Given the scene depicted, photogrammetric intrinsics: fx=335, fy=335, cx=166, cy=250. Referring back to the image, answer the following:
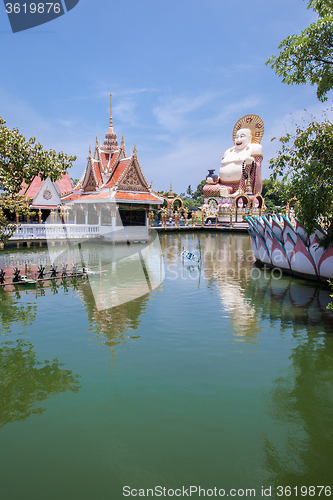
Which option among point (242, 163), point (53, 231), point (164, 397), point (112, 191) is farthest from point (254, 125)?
point (164, 397)

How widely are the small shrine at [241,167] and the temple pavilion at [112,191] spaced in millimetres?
23031

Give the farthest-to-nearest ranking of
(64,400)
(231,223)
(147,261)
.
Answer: (231,223), (147,261), (64,400)

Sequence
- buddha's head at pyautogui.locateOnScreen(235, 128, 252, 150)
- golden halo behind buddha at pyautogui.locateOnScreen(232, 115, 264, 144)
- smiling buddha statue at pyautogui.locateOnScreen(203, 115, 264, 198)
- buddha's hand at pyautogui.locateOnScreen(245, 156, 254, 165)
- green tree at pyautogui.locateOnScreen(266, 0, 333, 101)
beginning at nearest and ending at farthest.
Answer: green tree at pyautogui.locateOnScreen(266, 0, 333, 101) < buddha's hand at pyautogui.locateOnScreen(245, 156, 254, 165) < smiling buddha statue at pyautogui.locateOnScreen(203, 115, 264, 198) < golden halo behind buddha at pyautogui.locateOnScreen(232, 115, 264, 144) < buddha's head at pyautogui.locateOnScreen(235, 128, 252, 150)

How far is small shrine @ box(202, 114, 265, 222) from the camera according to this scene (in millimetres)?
54237

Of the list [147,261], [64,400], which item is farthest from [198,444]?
[147,261]

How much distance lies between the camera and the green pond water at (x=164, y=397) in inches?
153

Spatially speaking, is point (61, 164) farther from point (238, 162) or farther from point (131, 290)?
point (238, 162)

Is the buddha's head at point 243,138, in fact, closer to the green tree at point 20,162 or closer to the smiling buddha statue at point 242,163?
the smiling buddha statue at point 242,163

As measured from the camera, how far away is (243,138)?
2196 inches

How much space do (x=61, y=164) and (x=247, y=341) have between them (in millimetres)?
7451

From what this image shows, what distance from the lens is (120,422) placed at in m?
4.81

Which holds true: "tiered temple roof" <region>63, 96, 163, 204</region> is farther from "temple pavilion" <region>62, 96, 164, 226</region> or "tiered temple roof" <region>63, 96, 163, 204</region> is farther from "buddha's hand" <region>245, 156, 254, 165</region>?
"buddha's hand" <region>245, 156, 254, 165</region>

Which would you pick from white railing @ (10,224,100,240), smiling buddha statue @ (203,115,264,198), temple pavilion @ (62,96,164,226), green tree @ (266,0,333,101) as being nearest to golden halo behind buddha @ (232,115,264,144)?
smiling buddha statue @ (203,115,264,198)

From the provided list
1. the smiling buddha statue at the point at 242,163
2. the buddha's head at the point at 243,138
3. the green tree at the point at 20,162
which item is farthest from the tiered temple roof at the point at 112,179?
the buddha's head at the point at 243,138
